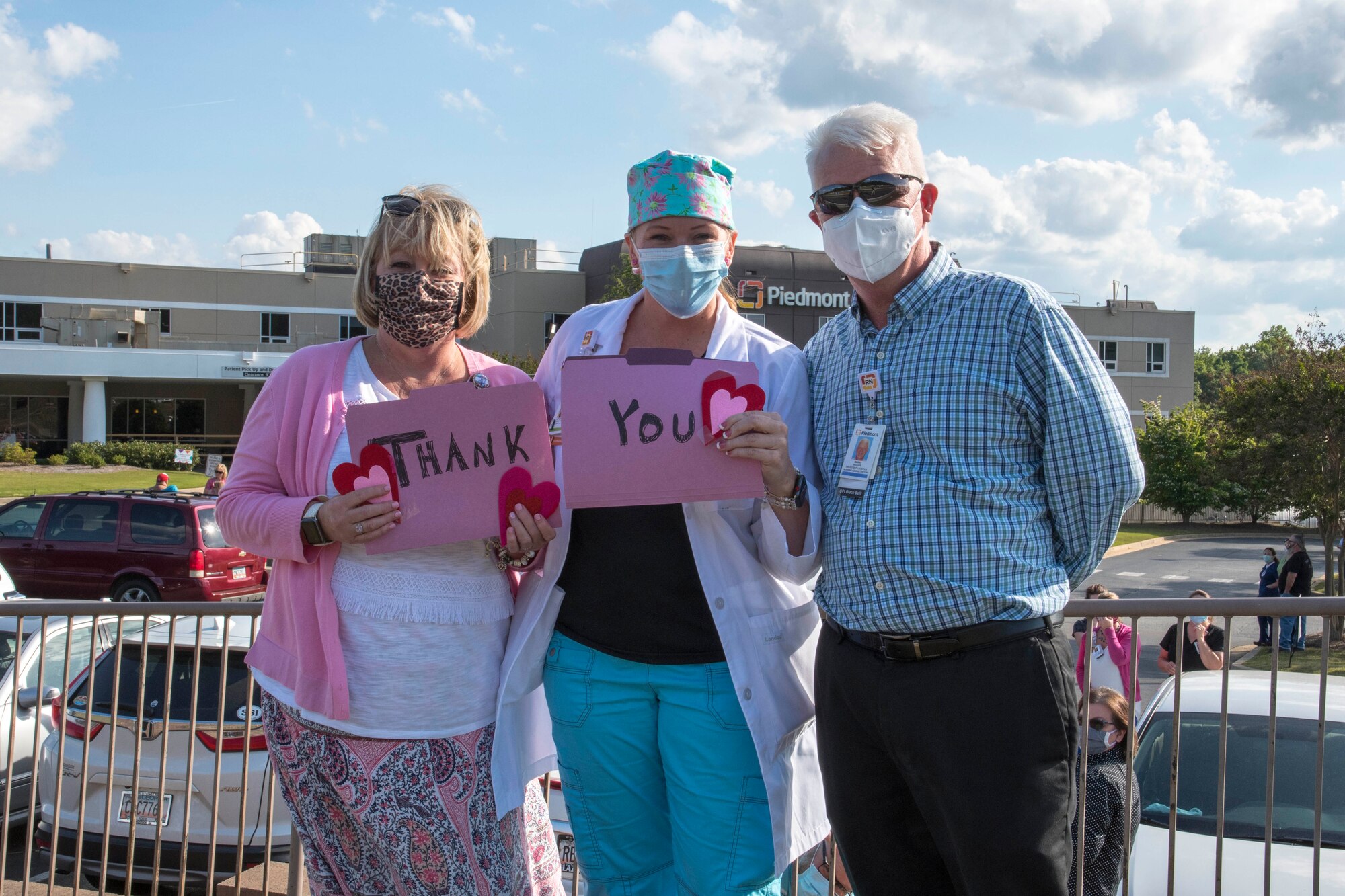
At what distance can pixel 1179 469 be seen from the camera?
41281 mm

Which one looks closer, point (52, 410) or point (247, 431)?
point (247, 431)

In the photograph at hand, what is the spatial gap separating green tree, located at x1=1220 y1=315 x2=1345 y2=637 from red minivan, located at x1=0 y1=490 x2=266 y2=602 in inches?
738

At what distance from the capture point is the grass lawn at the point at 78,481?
28.8 metres

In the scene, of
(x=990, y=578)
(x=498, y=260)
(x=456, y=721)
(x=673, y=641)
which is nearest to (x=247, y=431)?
(x=456, y=721)

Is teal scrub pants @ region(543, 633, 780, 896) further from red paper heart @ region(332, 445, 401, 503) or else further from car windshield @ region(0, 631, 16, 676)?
car windshield @ region(0, 631, 16, 676)

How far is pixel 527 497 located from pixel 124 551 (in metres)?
14.5

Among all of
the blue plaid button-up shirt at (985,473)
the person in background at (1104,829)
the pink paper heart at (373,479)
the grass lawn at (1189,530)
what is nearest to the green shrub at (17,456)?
the grass lawn at (1189,530)

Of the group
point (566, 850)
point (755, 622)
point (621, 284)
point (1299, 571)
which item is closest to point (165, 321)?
point (621, 284)

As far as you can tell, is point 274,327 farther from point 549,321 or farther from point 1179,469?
point 1179,469

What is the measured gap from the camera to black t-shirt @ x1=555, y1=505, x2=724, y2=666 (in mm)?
2545

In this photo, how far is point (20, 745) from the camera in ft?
25.8

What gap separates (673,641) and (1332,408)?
2090 centimetres

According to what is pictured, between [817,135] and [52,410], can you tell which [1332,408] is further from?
[52,410]

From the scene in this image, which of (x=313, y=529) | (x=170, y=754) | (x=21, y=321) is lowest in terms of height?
(x=170, y=754)
